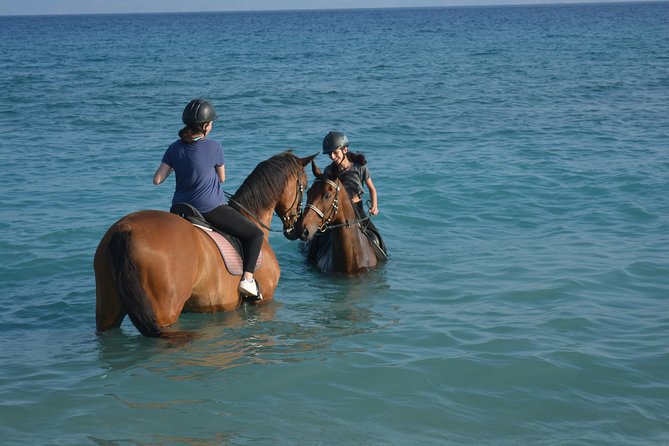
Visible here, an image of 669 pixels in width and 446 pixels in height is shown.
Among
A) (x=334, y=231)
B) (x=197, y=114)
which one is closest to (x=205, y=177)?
(x=197, y=114)

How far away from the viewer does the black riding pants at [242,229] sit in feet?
23.5

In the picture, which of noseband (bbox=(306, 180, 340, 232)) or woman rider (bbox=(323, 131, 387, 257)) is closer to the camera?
noseband (bbox=(306, 180, 340, 232))

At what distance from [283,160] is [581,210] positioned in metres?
6.90

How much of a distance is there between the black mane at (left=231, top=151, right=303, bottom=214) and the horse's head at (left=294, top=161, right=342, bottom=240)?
680mm

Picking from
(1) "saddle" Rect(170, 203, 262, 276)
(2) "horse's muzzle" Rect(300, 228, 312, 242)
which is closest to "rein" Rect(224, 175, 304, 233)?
(2) "horse's muzzle" Rect(300, 228, 312, 242)

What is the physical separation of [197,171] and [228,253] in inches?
31.2

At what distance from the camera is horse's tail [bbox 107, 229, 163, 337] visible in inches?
236

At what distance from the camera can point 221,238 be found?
23.5ft

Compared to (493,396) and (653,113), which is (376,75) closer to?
(653,113)

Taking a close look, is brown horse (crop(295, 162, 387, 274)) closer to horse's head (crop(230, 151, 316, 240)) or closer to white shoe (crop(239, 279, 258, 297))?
horse's head (crop(230, 151, 316, 240))

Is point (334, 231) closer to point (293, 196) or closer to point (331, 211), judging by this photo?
point (331, 211)

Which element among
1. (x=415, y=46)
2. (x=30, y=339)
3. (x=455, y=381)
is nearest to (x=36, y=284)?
(x=30, y=339)

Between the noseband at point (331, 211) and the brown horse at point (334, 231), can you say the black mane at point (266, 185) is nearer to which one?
the brown horse at point (334, 231)

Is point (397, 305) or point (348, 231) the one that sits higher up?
point (348, 231)
